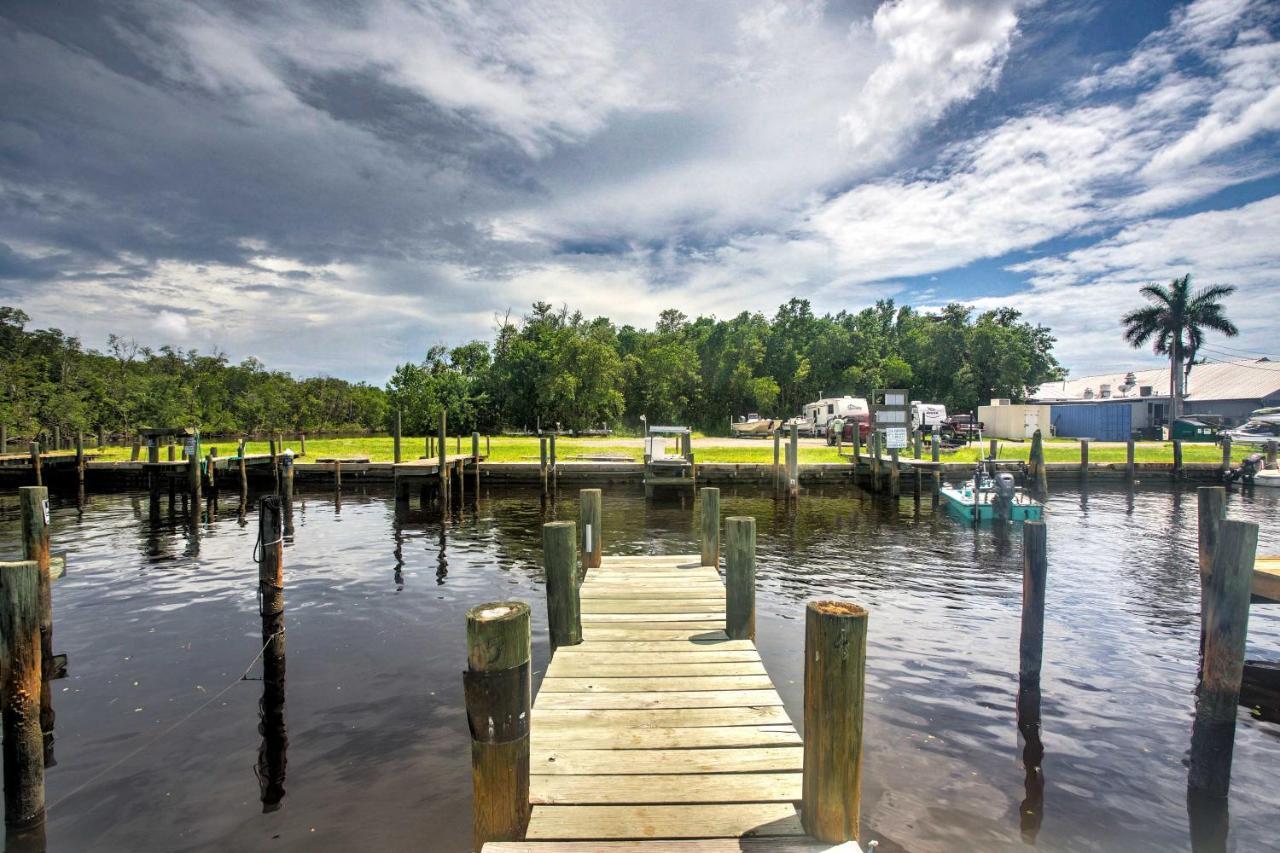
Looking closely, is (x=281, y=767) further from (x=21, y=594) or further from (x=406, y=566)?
(x=406, y=566)

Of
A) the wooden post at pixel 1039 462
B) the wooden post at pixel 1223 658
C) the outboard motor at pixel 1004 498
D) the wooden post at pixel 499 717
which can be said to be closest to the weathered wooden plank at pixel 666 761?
the wooden post at pixel 499 717

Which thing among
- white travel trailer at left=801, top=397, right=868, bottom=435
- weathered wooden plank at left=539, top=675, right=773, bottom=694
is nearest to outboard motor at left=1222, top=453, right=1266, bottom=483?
white travel trailer at left=801, top=397, right=868, bottom=435

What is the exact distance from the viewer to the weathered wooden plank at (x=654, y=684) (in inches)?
221

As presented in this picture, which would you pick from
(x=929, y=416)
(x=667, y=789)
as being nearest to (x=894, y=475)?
(x=929, y=416)

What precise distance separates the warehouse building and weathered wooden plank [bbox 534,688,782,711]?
1906 inches

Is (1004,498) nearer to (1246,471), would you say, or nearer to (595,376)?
(1246,471)

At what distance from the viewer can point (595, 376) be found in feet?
181

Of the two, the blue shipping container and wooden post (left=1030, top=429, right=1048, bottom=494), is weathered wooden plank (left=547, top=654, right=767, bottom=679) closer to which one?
wooden post (left=1030, top=429, right=1048, bottom=494)

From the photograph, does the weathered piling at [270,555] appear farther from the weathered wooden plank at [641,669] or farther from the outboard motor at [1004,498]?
the outboard motor at [1004,498]

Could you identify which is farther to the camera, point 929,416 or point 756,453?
point 929,416

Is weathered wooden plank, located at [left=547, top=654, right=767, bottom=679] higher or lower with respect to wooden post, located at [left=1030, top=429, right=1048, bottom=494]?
lower

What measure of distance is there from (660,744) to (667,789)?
1.84 feet

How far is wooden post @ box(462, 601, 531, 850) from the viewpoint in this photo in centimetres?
322

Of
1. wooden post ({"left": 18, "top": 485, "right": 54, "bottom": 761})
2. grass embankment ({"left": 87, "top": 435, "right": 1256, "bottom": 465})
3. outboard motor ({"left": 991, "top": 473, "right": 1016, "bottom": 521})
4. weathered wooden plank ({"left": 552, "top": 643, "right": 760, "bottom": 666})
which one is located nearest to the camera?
weathered wooden plank ({"left": 552, "top": 643, "right": 760, "bottom": 666})
